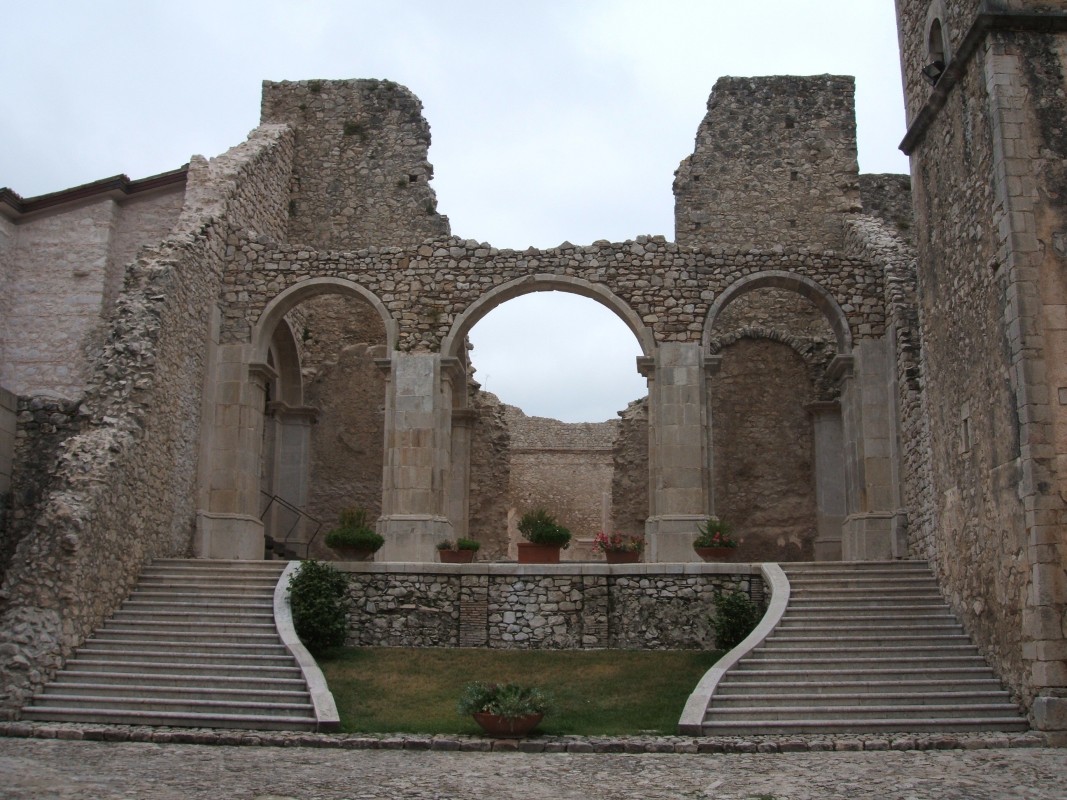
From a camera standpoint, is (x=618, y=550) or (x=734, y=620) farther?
(x=618, y=550)

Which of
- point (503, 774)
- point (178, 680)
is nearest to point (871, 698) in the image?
point (503, 774)

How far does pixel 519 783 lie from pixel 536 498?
21955mm

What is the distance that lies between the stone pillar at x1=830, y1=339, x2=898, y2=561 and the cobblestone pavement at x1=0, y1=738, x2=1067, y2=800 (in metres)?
7.15

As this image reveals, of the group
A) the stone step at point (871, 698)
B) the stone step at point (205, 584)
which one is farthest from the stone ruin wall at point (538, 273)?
the stone step at point (871, 698)

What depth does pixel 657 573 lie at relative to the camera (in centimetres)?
1486

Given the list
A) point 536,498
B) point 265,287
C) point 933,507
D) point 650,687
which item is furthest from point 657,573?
point 536,498

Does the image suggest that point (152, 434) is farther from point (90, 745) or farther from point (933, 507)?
point (933, 507)

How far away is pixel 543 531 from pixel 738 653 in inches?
178

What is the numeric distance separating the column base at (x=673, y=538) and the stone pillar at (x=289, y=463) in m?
7.41

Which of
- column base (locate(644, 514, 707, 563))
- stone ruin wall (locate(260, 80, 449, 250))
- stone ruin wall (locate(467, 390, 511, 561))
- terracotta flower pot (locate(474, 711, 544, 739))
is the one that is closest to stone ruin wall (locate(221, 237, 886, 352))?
column base (locate(644, 514, 707, 563))

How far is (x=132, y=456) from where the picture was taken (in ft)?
48.6

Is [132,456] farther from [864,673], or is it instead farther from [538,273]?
[864,673]

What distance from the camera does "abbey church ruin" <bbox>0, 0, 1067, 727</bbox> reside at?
38.8ft

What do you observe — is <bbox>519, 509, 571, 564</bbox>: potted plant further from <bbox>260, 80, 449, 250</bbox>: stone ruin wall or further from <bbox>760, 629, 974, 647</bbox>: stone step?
<bbox>260, 80, 449, 250</bbox>: stone ruin wall
